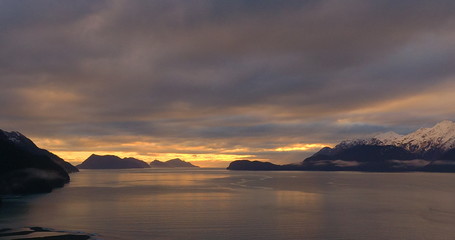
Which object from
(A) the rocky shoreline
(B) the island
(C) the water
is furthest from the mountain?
(A) the rocky shoreline

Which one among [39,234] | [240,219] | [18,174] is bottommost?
[240,219]

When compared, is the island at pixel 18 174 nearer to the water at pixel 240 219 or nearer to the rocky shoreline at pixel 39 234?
the water at pixel 240 219

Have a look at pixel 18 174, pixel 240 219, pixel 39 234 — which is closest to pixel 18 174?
pixel 18 174

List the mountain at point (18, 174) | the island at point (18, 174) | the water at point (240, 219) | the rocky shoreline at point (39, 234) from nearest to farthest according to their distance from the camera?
1. the rocky shoreline at point (39, 234)
2. the water at point (240, 219)
3. the island at point (18, 174)
4. the mountain at point (18, 174)

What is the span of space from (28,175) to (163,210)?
9703cm

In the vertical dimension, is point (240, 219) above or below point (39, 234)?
below

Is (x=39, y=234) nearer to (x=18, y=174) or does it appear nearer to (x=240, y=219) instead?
(x=240, y=219)

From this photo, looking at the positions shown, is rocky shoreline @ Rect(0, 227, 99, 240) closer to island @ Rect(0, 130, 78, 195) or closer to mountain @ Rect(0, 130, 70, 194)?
island @ Rect(0, 130, 78, 195)

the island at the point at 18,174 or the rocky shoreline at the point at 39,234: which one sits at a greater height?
the island at the point at 18,174

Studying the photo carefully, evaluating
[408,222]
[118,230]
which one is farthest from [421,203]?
[118,230]

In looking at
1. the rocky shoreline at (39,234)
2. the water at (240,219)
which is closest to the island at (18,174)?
the water at (240,219)

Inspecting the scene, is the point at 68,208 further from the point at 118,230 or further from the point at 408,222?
the point at 408,222

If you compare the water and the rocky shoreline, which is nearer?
the rocky shoreline

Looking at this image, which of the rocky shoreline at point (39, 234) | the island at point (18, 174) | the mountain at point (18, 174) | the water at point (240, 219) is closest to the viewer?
the rocky shoreline at point (39, 234)
